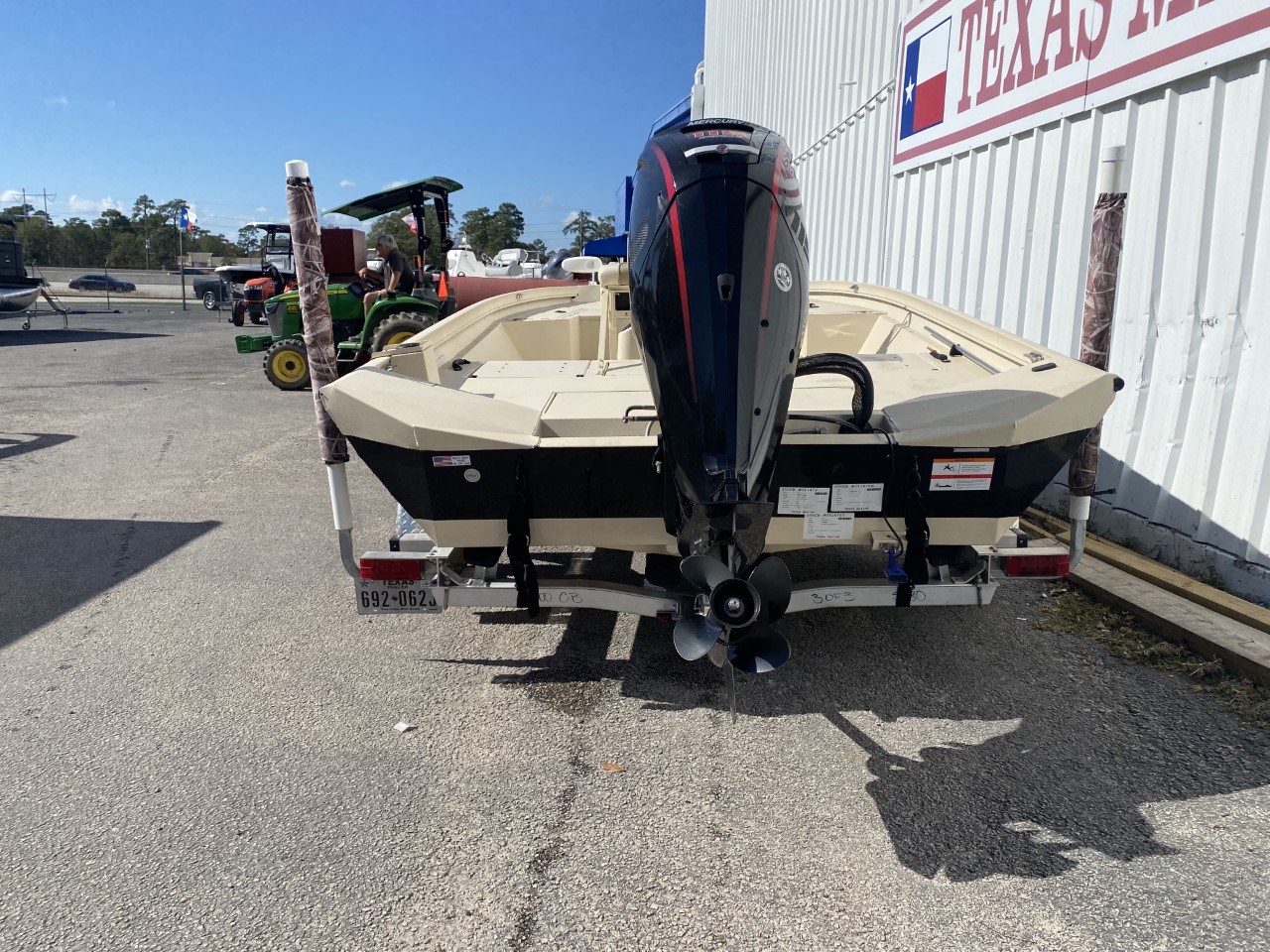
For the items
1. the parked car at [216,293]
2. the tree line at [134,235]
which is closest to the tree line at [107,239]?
the tree line at [134,235]

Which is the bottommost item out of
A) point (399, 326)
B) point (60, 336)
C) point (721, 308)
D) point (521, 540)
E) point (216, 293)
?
point (60, 336)

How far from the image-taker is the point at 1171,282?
4457 millimetres

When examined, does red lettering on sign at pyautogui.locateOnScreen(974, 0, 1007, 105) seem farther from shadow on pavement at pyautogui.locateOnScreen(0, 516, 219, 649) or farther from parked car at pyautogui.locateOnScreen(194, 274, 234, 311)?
parked car at pyautogui.locateOnScreen(194, 274, 234, 311)

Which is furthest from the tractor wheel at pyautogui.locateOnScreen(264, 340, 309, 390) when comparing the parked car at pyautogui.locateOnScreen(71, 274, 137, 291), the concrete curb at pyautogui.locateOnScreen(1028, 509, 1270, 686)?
the parked car at pyautogui.locateOnScreen(71, 274, 137, 291)

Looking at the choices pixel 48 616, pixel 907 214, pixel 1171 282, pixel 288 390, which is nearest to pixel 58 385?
pixel 288 390

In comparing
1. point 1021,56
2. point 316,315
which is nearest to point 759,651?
point 316,315

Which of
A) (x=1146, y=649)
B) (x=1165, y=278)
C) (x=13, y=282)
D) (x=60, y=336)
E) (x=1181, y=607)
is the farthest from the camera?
(x=13, y=282)

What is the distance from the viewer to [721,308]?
239cm

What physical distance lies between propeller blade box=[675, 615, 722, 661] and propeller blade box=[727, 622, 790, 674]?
4.4 inches

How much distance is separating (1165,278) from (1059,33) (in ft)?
6.21

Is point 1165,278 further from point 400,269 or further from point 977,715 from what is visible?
point 400,269

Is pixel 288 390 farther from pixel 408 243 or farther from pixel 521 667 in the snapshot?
pixel 408 243

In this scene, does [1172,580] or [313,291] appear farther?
[1172,580]

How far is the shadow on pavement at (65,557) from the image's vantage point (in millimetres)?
4484
